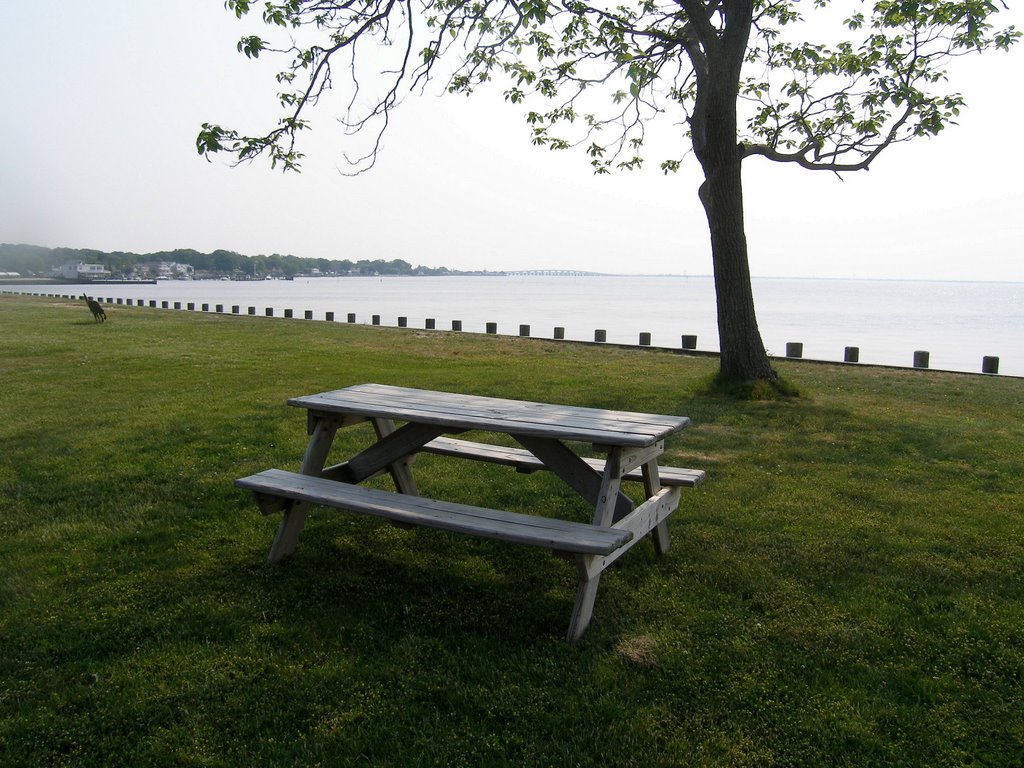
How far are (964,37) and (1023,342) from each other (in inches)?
1189

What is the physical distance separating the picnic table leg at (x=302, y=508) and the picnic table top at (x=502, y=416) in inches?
5.5

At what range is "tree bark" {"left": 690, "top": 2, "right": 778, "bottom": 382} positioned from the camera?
31.4 feet

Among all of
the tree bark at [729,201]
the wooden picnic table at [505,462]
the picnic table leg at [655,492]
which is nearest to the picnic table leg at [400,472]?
the wooden picnic table at [505,462]

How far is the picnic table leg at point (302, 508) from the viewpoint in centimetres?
412

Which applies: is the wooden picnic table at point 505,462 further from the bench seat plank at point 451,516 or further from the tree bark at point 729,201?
the tree bark at point 729,201

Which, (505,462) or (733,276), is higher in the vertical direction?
(733,276)

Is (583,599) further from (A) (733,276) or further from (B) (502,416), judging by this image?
(A) (733,276)

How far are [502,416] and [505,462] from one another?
771 mm

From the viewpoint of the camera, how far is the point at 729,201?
9.79 metres

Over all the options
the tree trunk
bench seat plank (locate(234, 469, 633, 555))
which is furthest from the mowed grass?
the tree trunk

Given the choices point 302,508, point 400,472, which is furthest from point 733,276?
point 302,508

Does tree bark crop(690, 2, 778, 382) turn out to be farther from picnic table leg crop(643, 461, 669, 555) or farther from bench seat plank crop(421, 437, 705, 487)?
picnic table leg crop(643, 461, 669, 555)

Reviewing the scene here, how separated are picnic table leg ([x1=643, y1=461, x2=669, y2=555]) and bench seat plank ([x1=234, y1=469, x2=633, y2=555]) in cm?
75

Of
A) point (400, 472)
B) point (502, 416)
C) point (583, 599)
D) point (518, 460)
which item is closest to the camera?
point (583, 599)
